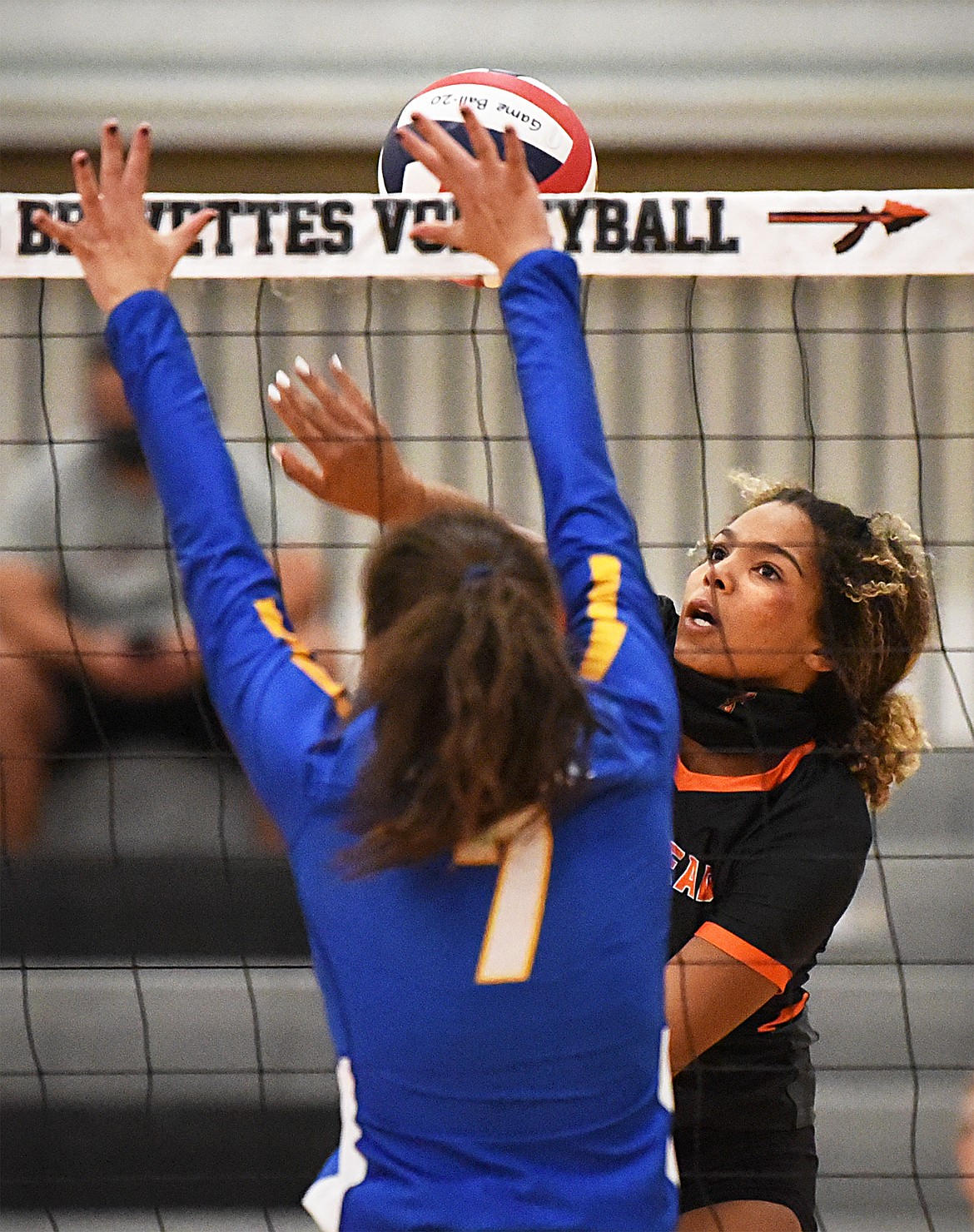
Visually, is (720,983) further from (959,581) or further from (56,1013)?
(959,581)

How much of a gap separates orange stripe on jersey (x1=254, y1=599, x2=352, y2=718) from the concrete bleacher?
1576 mm

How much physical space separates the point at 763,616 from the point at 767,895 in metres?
0.42

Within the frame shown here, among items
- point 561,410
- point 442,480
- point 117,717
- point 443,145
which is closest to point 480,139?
point 443,145

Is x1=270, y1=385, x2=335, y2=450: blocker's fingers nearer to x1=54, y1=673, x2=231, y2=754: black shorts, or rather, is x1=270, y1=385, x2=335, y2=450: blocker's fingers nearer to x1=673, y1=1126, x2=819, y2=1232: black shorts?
x1=673, y1=1126, x2=819, y2=1232: black shorts

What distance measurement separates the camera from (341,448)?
2146 mm

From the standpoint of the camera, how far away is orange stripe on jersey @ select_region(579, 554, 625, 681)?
153 centimetres

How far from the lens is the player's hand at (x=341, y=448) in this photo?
2.06 meters

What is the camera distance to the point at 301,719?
1.50 meters

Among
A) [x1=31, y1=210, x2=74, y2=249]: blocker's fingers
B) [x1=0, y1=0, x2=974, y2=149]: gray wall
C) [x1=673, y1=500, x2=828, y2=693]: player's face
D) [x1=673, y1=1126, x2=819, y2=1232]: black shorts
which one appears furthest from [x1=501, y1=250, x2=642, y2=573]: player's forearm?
[x1=0, y1=0, x2=974, y2=149]: gray wall

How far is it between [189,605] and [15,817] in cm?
203

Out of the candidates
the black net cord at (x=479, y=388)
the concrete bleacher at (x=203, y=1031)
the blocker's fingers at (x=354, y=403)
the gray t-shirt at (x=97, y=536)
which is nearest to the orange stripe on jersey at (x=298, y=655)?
the black net cord at (x=479, y=388)

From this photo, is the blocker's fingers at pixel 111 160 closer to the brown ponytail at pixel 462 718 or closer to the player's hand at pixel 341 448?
the player's hand at pixel 341 448

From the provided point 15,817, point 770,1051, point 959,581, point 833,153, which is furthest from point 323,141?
point 770,1051

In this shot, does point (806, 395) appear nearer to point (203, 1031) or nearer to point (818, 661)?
point (818, 661)
